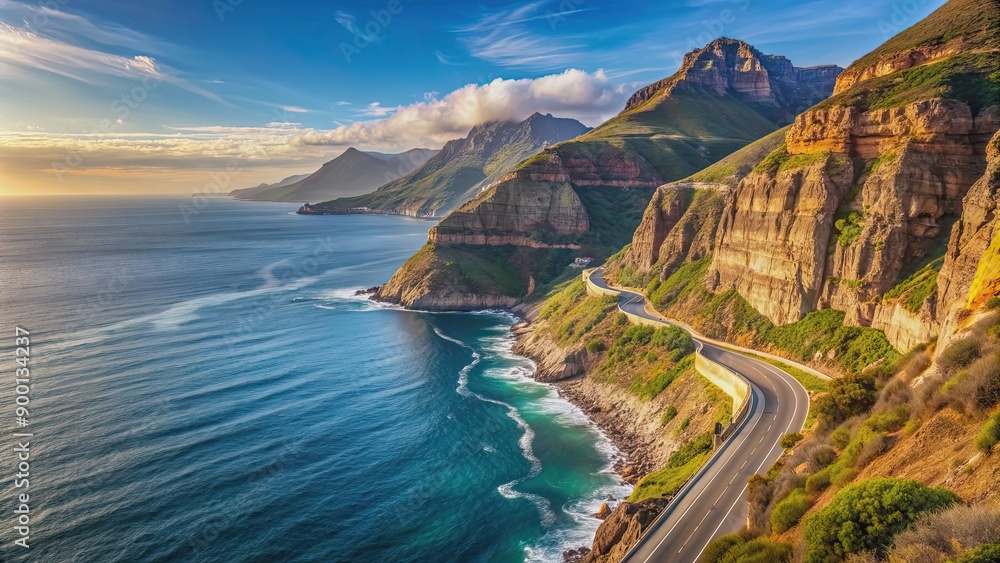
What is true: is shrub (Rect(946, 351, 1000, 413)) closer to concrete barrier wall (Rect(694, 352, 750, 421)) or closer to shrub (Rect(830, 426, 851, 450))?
shrub (Rect(830, 426, 851, 450))

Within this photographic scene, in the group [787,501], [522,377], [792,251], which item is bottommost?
[522,377]

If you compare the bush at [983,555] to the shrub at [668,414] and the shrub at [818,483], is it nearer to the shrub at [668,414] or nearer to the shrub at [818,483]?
the shrub at [818,483]

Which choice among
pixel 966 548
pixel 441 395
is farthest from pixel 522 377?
pixel 966 548

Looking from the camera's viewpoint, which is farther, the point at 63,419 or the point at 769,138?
the point at 769,138

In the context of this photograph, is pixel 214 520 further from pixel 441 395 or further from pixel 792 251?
pixel 792 251

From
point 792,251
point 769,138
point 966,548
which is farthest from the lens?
point 769,138

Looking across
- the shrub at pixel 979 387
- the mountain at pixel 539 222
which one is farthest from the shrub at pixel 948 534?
the mountain at pixel 539 222

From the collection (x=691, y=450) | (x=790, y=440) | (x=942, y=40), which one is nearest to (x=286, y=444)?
(x=691, y=450)
